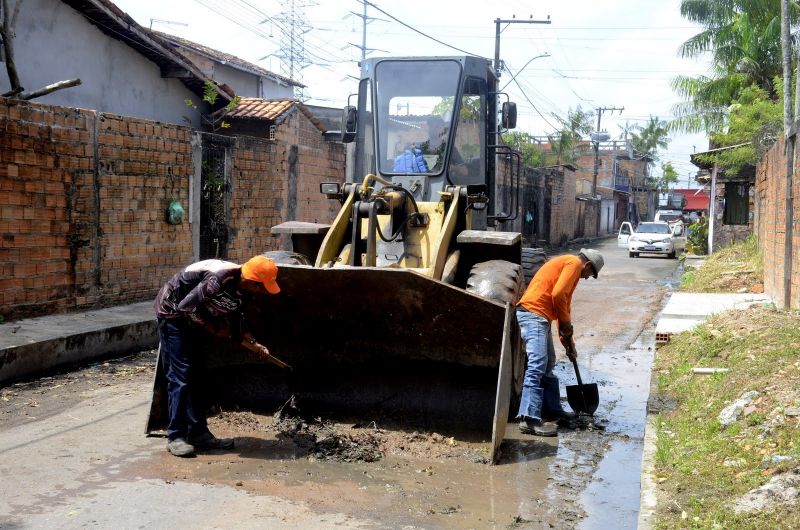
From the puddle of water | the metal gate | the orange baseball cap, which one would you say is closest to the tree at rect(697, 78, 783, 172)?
the metal gate

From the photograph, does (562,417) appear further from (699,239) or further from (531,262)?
(699,239)

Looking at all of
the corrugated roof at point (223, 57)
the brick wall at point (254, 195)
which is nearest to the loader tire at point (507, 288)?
the brick wall at point (254, 195)

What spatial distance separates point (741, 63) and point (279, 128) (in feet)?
56.1

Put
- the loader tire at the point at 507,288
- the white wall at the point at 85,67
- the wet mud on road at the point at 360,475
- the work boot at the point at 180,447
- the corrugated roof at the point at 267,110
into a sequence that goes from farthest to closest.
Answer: the corrugated roof at the point at 267,110, the white wall at the point at 85,67, the loader tire at the point at 507,288, the work boot at the point at 180,447, the wet mud on road at the point at 360,475

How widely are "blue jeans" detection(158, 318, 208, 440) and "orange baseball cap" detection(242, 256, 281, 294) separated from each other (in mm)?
573

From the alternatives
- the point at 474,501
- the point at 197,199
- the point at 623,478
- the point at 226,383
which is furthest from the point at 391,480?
the point at 197,199

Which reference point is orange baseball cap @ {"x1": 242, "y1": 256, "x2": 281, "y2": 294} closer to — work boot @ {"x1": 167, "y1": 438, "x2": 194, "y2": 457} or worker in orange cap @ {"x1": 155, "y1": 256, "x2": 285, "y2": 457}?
worker in orange cap @ {"x1": 155, "y1": 256, "x2": 285, "y2": 457}

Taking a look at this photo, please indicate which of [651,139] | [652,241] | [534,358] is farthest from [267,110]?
[651,139]

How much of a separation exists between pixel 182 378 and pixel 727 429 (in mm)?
3781

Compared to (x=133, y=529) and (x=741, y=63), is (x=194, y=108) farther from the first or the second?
(x=741, y=63)

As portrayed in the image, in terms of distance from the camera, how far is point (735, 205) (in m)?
30.5

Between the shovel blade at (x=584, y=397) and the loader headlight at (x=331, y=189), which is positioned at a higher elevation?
the loader headlight at (x=331, y=189)

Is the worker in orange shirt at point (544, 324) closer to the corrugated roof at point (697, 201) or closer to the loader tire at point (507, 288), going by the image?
the loader tire at point (507, 288)

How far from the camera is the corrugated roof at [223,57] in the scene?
2744 cm
